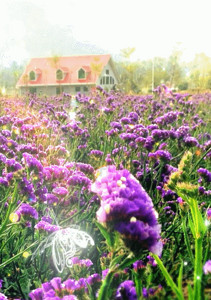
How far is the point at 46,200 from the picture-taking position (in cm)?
223

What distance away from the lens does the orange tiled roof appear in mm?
39750

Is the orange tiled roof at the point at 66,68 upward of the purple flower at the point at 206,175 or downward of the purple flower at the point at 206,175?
upward

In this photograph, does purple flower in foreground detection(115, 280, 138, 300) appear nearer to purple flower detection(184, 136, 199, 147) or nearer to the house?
purple flower detection(184, 136, 199, 147)

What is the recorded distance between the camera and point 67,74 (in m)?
40.4

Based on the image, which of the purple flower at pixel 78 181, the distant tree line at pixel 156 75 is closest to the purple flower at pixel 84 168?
the purple flower at pixel 78 181

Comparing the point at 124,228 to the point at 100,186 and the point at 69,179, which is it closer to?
the point at 100,186

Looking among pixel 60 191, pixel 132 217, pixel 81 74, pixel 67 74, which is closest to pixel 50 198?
pixel 60 191

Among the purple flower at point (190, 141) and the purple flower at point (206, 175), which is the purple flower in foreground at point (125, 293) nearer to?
the purple flower at point (206, 175)

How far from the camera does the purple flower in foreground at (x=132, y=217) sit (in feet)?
2.96

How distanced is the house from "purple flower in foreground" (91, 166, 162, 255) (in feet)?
125

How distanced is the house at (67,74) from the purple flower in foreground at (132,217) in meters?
38.1

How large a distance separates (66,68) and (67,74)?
2.92 feet

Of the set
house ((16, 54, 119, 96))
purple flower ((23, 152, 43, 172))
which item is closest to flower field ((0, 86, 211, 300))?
purple flower ((23, 152, 43, 172))

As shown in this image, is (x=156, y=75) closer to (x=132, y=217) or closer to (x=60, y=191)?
(x=60, y=191)
